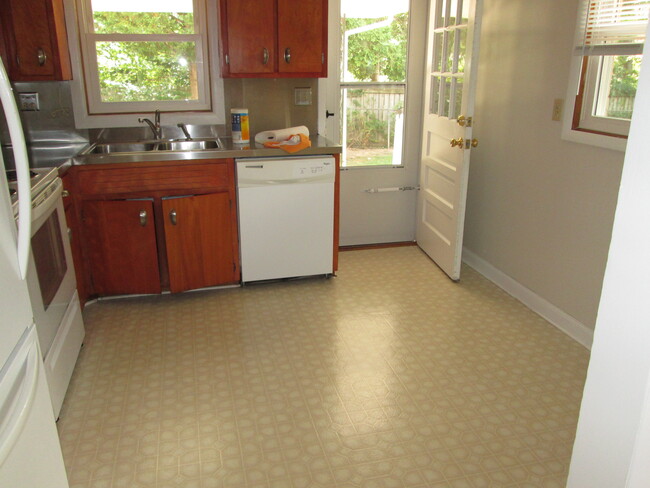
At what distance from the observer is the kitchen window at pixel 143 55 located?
10.5ft

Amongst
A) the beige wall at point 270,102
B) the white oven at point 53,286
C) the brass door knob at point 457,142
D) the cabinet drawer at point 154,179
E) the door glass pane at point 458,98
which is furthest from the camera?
the beige wall at point 270,102

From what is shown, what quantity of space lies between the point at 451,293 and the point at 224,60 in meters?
1.89

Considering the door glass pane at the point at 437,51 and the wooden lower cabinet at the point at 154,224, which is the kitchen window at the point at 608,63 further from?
the wooden lower cabinet at the point at 154,224

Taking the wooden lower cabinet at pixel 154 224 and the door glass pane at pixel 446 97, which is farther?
the door glass pane at pixel 446 97

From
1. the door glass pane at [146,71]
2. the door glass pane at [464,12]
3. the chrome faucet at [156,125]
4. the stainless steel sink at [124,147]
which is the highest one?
the door glass pane at [464,12]

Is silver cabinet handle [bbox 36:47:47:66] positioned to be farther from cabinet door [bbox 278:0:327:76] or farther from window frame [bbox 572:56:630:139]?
window frame [bbox 572:56:630:139]

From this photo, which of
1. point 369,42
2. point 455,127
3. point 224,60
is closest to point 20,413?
point 224,60

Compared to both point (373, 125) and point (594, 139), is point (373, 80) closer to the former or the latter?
point (373, 125)

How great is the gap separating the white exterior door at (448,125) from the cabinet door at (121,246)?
1.75 m

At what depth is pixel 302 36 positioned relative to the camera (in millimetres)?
3174

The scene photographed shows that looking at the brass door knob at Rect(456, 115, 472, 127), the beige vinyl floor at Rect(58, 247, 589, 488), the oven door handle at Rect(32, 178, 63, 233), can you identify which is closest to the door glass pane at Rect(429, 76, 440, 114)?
the brass door knob at Rect(456, 115, 472, 127)

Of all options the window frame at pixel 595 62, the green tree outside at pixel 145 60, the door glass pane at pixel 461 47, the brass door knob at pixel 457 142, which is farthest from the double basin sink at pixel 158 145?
the window frame at pixel 595 62

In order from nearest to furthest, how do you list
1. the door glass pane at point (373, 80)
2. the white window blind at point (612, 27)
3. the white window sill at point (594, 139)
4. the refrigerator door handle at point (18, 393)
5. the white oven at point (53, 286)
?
1. the refrigerator door handle at point (18, 393)
2. the white oven at point (53, 286)
3. the white window blind at point (612, 27)
4. the white window sill at point (594, 139)
5. the door glass pane at point (373, 80)

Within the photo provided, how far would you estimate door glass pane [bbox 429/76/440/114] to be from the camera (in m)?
3.53
